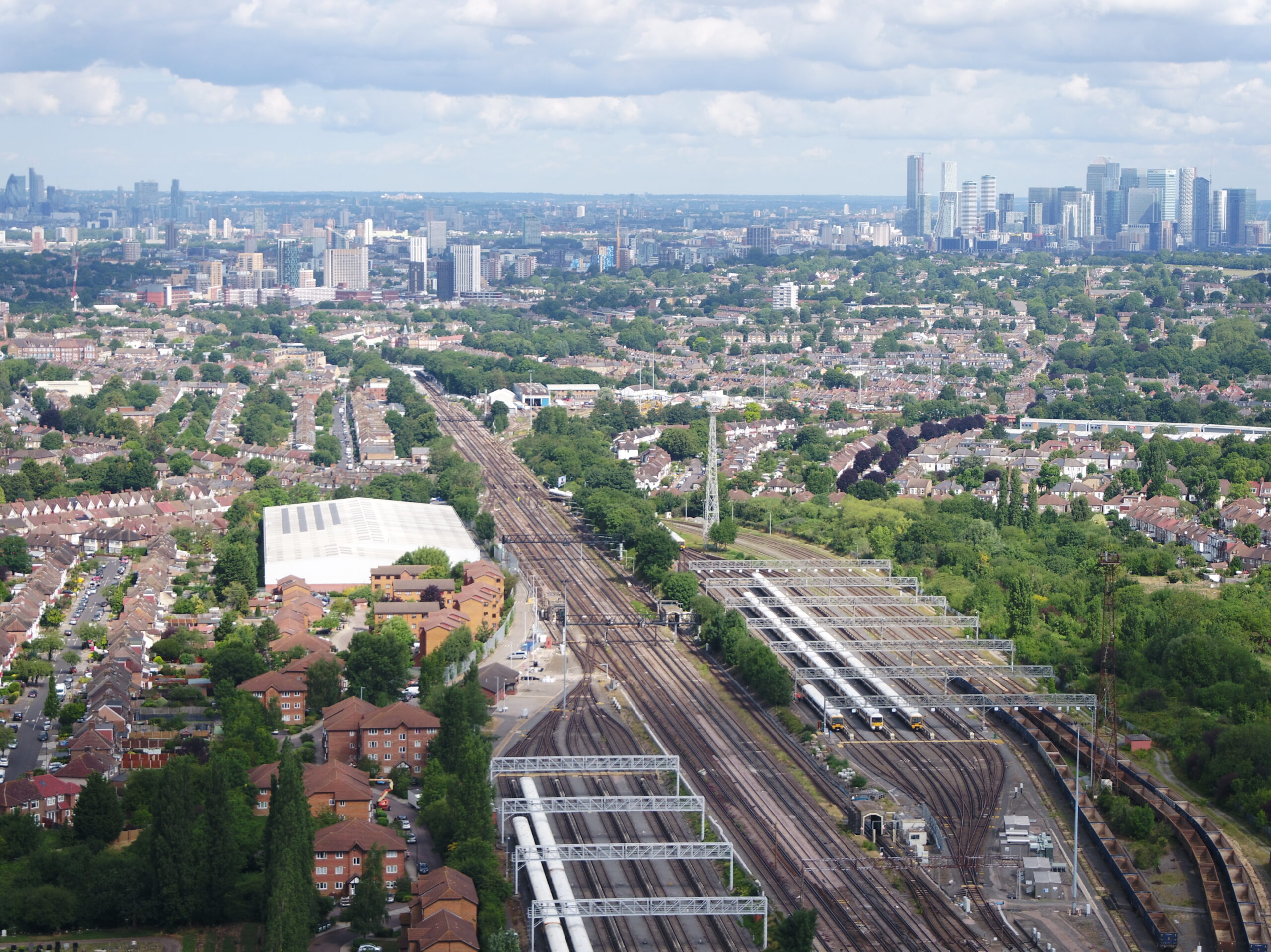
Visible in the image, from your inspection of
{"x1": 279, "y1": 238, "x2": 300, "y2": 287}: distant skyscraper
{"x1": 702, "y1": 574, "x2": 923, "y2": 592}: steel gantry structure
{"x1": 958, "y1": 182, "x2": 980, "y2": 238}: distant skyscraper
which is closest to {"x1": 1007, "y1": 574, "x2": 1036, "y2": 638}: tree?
{"x1": 702, "y1": 574, "x2": 923, "y2": 592}: steel gantry structure

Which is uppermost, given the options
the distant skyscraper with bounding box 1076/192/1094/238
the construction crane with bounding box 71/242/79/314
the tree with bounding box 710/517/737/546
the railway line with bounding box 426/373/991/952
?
the distant skyscraper with bounding box 1076/192/1094/238

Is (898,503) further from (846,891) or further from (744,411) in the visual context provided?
(846,891)

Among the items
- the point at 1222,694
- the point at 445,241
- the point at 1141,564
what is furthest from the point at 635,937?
the point at 445,241

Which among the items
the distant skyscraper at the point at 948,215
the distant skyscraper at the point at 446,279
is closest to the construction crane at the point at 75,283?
the distant skyscraper at the point at 446,279

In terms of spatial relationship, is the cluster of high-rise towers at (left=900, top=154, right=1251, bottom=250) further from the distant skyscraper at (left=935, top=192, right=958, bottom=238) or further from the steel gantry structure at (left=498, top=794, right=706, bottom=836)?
the steel gantry structure at (left=498, top=794, right=706, bottom=836)

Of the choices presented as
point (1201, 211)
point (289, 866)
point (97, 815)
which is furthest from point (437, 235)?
point (289, 866)

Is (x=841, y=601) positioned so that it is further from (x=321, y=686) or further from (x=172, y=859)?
(x=172, y=859)

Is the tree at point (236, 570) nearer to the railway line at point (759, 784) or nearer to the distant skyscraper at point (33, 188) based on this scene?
the railway line at point (759, 784)
